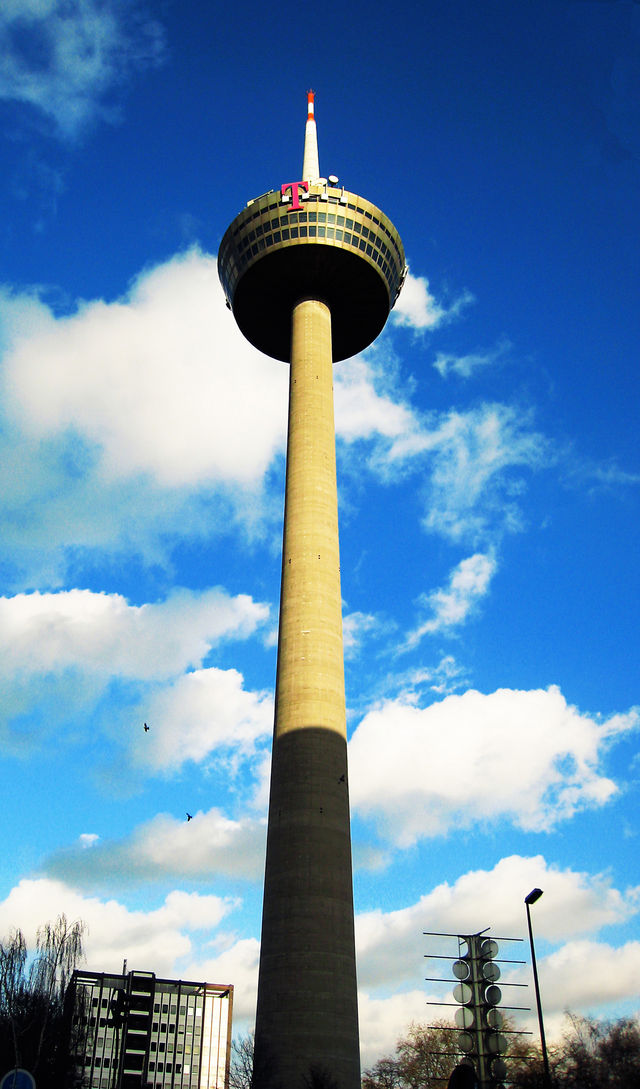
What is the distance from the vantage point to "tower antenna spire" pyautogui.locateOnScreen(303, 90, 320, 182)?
80.8m

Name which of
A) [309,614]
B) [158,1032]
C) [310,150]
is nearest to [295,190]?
[310,150]

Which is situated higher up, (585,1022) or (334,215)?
(334,215)

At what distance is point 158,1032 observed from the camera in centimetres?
13688

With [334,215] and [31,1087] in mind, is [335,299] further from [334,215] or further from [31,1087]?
[31,1087]

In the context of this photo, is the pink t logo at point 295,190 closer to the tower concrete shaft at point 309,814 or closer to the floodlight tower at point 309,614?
the floodlight tower at point 309,614

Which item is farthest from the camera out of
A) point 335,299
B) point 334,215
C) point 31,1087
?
point 335,299

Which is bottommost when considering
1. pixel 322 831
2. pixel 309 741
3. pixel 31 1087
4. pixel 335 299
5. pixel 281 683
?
pixel 31 1087

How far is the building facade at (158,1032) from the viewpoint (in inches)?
4961

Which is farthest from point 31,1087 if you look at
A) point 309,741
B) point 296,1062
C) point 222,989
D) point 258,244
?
point 222,989

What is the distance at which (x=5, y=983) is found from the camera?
5288cm

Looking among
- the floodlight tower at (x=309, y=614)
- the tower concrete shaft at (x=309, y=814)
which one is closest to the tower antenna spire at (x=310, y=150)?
the floodlight tower at (x=309, y=614)

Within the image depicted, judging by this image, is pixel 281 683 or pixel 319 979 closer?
pixel 319 979

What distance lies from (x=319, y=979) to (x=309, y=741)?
525 inches

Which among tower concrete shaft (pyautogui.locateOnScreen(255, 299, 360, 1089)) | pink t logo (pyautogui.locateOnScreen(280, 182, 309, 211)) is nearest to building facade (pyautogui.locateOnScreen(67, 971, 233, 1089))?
tower concrete shaft (pyautogui.locateOnScreen(255, 299, 360, 1089))
